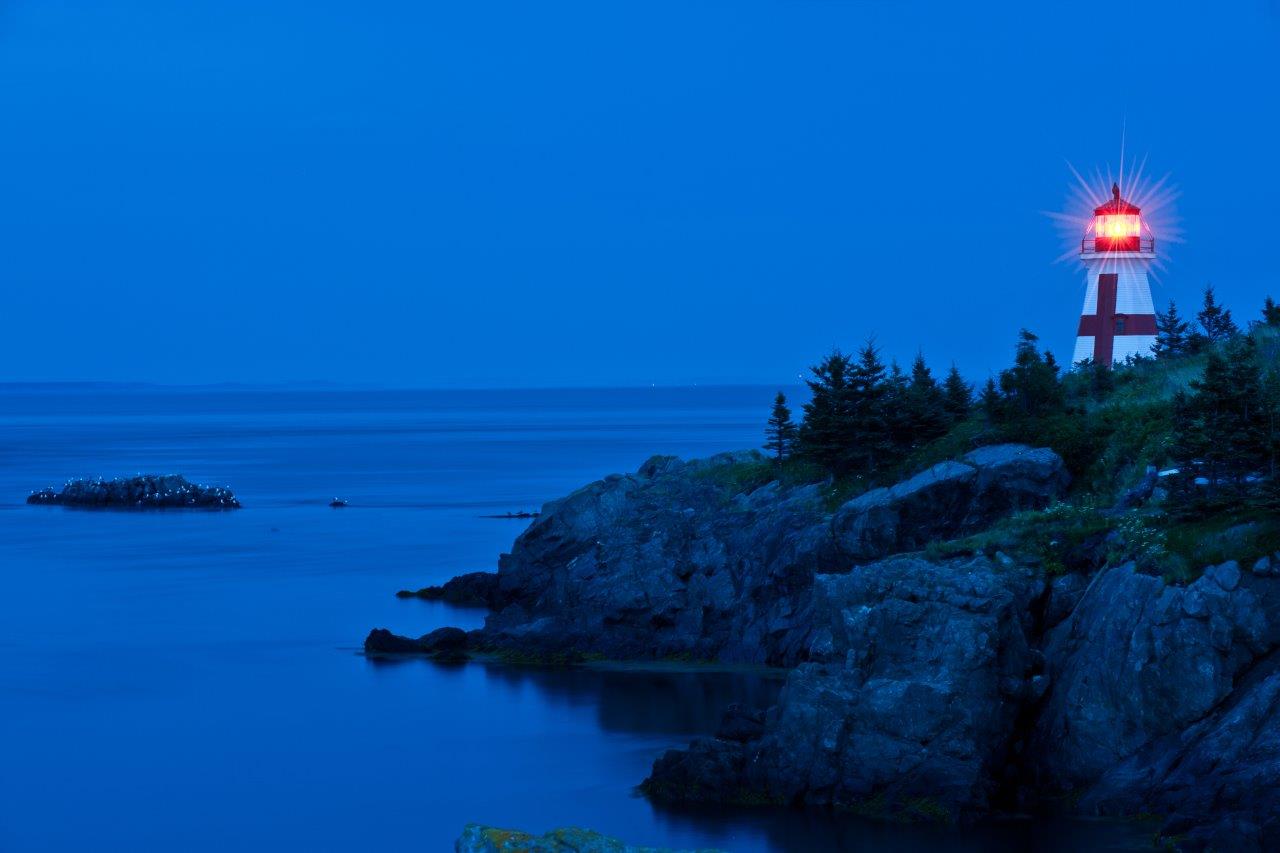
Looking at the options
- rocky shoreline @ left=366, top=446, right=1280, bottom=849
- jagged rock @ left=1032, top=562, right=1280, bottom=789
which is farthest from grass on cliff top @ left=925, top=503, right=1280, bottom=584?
jagged rock @ left=1032, top=562, right=1280, bottom=789

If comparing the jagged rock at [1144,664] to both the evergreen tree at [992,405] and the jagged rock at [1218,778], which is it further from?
the evergreen tree at [992,405]

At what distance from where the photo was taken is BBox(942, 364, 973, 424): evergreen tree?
4409 centimetres

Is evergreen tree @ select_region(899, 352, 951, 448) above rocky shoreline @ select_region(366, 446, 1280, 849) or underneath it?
above

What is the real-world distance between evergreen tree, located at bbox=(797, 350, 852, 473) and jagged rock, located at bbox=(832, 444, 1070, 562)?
425 cm

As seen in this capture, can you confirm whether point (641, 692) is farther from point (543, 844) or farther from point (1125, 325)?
point (1125, 325)

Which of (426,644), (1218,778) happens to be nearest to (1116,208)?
(426,644)

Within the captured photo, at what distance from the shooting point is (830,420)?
42812 mm

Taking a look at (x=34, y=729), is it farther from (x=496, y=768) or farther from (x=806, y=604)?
(x=806, y=604)

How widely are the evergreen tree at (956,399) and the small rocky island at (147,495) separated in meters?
50.7

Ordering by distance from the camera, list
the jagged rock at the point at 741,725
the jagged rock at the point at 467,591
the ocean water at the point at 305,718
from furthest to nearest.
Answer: the jagged rock at the point at 467,591 → the jagged rock at the point at 741,725 → the ocean water at the point at 305,718

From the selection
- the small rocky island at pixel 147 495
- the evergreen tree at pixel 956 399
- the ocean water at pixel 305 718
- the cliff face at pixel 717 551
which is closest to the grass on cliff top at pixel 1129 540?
the ocean water at pixel 305 718

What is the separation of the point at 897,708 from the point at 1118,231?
30.7 metres

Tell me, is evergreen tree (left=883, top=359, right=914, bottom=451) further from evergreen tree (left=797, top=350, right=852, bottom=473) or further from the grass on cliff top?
the grass on cliff top

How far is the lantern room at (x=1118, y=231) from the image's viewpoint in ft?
174
